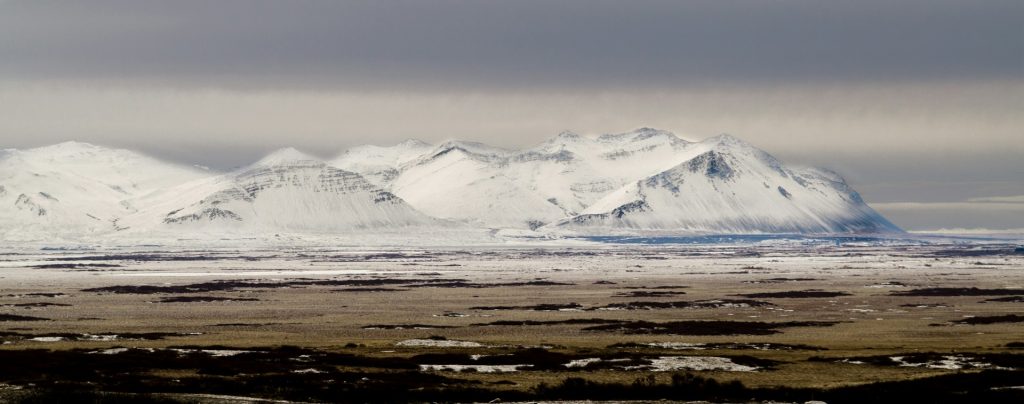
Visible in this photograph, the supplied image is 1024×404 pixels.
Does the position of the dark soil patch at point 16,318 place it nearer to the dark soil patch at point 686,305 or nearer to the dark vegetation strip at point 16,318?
the dark vegetation strip at point 16,318

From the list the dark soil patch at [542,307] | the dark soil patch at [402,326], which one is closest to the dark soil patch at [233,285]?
the dark soil patch at [542,307]

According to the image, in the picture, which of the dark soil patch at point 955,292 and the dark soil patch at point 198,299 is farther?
the dark soil patch at point 955,292

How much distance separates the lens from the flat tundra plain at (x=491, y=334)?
45938mm

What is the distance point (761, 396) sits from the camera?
40.4 metres

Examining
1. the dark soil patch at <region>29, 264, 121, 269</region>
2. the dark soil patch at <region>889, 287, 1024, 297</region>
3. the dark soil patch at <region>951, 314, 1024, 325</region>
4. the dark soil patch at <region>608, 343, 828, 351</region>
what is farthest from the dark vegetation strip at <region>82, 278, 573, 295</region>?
the dark soil patch at <region>608, 343, 828, 351</region>

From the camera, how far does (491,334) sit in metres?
68.1

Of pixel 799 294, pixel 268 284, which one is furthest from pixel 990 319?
pixel 268 284

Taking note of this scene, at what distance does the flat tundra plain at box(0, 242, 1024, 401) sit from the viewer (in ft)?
151

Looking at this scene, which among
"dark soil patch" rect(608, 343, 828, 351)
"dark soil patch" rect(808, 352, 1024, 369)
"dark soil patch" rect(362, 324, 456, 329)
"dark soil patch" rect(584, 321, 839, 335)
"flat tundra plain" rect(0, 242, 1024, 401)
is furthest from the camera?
"dark soil patch" rect(362, 324, 456, 329)

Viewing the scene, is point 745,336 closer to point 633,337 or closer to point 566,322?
point 633,337

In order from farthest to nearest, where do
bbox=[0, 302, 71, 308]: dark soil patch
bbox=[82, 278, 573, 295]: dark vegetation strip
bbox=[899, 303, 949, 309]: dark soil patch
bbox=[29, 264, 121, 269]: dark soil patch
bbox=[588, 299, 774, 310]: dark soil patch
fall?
bbox=[29, 264, 121, 269]: dark soil patch, bbox=[82, 278, 573, 295]: dark vegetation strip, bbox=[0, 302, 71, 308]: dark soil patch, bbox=[588, 299, 774, 310]: dark soil patch, bbox=[899, 303, 949, 309]: dark soil patch

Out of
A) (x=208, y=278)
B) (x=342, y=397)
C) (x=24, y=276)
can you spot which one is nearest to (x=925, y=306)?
(x=342, y=397)

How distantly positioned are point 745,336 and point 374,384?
27147 millimetres

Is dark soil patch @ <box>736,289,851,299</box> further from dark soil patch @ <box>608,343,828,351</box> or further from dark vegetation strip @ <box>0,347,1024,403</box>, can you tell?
dark vegetation strip @ <box>0,347,1024,403</box>
